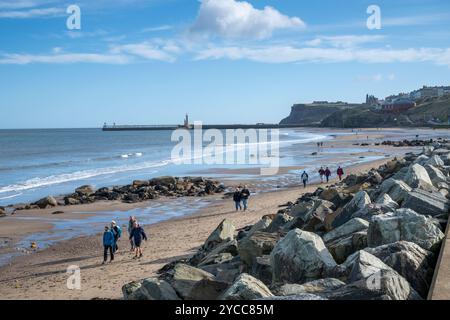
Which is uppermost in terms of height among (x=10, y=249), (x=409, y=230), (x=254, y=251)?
(x=409, y=230)

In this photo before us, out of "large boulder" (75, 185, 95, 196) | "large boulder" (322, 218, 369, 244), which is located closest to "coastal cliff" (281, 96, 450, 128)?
"large boulder" (75, 185, 95, 196)

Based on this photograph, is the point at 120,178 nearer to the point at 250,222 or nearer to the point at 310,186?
the point at 310,186

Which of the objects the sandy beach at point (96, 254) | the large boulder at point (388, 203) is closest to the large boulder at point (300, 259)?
the large boulder at point (388, 203)

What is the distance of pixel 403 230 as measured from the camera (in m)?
7.06

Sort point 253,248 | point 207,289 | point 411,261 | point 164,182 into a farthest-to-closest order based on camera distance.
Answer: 1. point 164,182
2. point 253,248
3. point 207,289
4. point 411,261

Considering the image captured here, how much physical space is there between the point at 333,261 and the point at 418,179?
5.96 metres

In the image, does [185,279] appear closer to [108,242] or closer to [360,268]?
[360,268]

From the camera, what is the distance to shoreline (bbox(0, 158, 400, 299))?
35.9 feet

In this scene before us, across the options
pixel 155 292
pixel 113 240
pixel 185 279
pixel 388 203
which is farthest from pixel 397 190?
pixel 113 240

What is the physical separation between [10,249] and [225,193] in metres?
13.1

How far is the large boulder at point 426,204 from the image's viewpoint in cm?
858

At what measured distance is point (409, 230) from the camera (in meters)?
7.02

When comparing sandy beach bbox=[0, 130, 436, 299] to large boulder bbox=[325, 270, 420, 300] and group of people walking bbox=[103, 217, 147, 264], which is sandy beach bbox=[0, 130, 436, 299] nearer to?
group of people walking bbox=[103, 217, 147, 264]
